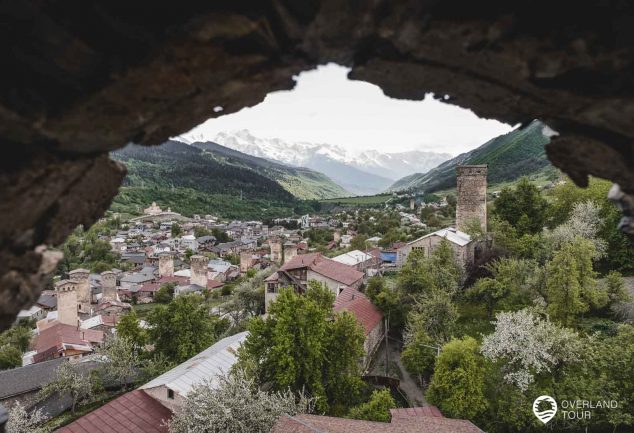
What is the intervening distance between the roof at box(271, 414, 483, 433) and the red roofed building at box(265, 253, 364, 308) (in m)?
20.0

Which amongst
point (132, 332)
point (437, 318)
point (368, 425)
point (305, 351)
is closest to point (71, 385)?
point (132, 332)

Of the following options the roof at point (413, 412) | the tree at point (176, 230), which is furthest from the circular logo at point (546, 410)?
the tree at point (176, 230)

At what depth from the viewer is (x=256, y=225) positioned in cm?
13688

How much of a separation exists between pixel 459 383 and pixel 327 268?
810 inches

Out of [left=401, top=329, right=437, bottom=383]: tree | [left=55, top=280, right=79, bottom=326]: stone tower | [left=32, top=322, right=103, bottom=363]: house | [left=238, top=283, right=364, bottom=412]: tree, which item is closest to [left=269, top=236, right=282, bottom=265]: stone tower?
[left=55, top=280, right=79, bottom=326]: stone tower

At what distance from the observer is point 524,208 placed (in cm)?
3228

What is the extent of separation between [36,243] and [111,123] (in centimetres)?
136

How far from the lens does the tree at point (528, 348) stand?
1656 cm

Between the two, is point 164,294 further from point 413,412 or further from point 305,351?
point 413,412

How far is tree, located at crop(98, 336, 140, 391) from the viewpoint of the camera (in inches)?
1043

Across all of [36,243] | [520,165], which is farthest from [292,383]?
[520,165]

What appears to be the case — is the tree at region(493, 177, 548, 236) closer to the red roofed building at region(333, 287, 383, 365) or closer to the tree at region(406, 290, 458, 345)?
the red roofed building at region(333, 287, 383, 365)

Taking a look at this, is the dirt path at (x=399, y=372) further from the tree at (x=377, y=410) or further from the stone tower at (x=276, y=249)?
the stone tower at (x=276, y=249)

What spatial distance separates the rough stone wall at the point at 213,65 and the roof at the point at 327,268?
32.0 meters
